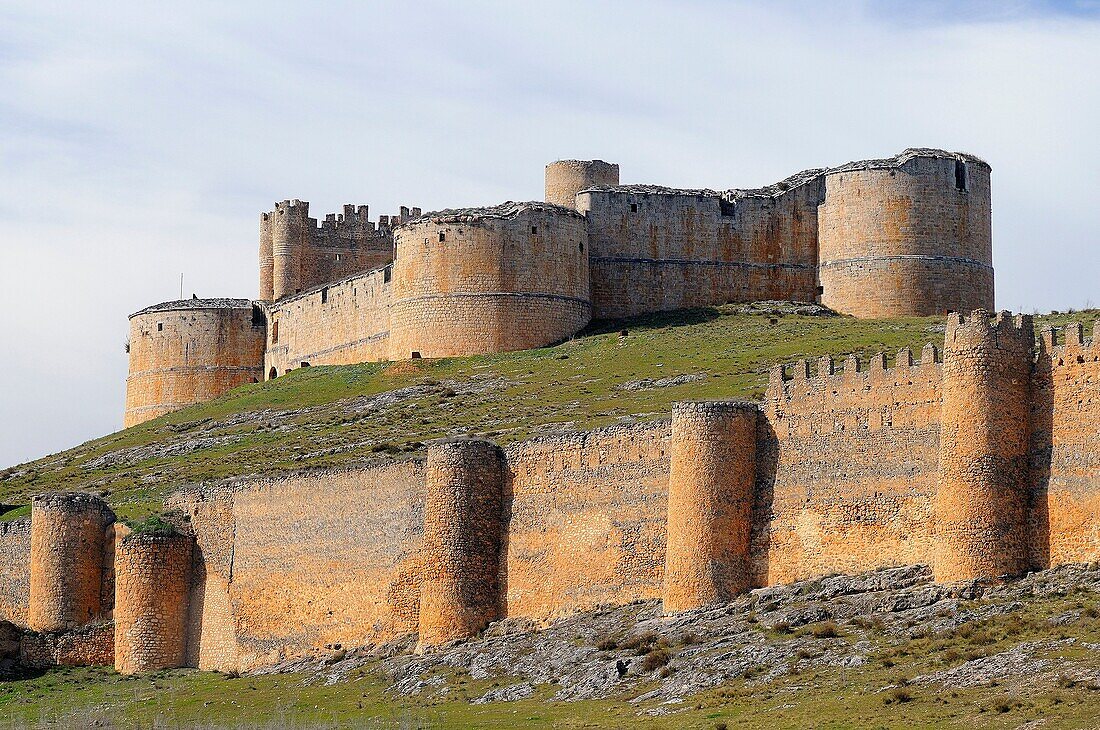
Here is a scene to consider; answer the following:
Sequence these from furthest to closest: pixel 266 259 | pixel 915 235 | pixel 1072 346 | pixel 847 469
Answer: pixel 266 259, pixel 915 235, pixel 847 469, pixel 1072 346

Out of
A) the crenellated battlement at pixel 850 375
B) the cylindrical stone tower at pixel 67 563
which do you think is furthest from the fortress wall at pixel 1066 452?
the cylindrical stone tower at pixel 67 563

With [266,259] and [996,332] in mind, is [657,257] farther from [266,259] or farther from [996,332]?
[996,332]

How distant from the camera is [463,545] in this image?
156ft

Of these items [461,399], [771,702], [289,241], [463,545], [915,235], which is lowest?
[771,702]

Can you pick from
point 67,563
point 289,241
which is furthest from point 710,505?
point 289,241

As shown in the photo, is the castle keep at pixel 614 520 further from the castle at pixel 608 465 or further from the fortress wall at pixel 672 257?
the fortress wall at pixel 672 257

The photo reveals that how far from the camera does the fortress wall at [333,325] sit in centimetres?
7175

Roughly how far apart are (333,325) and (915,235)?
757 inches

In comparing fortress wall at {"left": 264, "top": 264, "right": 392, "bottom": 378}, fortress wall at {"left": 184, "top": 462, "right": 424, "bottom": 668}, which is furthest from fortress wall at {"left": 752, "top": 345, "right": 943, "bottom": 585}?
fortress wall at {"left": 264, "top": 264, "right": 392, "bottom": 378}

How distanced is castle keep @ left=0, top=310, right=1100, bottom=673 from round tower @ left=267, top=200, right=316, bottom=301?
25.5 meters

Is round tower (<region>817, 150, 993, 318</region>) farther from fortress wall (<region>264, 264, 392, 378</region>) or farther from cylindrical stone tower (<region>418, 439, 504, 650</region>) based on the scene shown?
cylindrical stone tower (<region>418, 439, 504, 650</region>)

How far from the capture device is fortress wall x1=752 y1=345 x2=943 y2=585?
133 feet

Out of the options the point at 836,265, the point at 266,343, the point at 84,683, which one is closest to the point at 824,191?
the point at 836,265

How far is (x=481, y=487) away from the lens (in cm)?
4762
